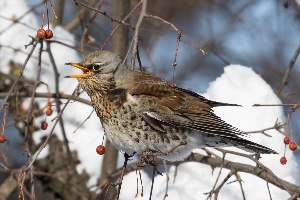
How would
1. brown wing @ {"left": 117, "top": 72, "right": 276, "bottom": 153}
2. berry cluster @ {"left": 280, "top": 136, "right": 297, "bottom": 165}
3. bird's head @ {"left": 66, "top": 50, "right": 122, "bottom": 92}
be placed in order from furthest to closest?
berry cluster @ {"left": 280, "top": 136, "right": 297, "bottom": 165} → brown wing @ {"left": 117, "top": 72, "right": 276, "bottom": 153} → bird's head @ {"left": 66, "top": 50, "right": 122, "bottom": 92}

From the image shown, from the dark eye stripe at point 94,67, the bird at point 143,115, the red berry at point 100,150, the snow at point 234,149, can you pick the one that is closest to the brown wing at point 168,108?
the bird at point 143,115

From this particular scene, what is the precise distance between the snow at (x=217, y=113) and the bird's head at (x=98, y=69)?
41.2 inches

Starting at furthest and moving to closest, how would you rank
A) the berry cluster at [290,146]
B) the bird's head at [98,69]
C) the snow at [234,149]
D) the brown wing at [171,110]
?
the snow at [234,149] < the berry cluster at [290,146] < the brown wing at [171,110] < the bird's head at [98,69]

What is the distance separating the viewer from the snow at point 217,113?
438 cm

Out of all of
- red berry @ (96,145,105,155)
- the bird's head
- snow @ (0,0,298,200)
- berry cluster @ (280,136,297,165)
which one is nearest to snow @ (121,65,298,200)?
snow @ (0,0,298,200)

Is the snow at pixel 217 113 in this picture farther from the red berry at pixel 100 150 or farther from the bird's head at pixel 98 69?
the bird's head at pixel 98 69

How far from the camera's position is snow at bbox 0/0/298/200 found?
4.38m

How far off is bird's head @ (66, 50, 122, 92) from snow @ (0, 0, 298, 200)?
3.43ft

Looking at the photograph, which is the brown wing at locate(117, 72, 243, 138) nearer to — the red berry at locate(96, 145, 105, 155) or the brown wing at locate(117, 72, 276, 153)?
the brown wing at locate(117, 72, 276, 153)

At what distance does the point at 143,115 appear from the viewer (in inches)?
144

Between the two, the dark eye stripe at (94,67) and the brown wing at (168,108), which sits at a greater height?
the dark eye stripe at (94,67)

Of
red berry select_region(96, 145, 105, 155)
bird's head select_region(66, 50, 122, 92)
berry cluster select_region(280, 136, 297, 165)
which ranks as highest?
bird's head select_region(66, 50, 122, 92)

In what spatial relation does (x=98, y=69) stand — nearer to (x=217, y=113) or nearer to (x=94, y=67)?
(x=94, y=67)

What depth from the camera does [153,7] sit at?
334 inches
